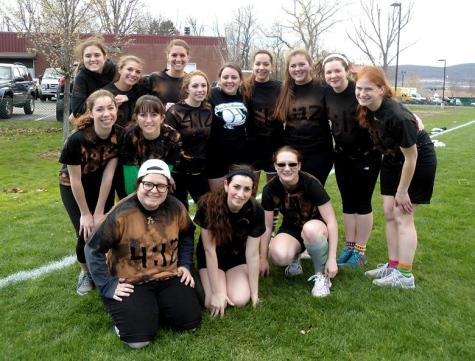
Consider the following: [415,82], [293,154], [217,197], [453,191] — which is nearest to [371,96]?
[293,154]

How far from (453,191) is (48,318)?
7.26 metres

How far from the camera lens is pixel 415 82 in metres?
95.4

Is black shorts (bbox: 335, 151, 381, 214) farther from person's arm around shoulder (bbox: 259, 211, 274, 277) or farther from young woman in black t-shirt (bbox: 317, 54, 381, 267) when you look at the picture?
person's arm around shoulder (bbox: 259, 211, 274, 277)

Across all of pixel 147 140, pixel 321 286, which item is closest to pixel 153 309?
pixel 147 140

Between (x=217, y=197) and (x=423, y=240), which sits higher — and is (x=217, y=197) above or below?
above

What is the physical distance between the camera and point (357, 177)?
15.6 ft

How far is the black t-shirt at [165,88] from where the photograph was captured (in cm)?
491

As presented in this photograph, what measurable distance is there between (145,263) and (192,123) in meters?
1.49

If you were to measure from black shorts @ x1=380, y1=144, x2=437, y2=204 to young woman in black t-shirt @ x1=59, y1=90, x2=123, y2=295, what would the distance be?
240 cm

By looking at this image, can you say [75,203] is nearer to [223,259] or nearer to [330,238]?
[223,259]

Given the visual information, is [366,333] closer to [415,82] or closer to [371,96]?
[371,96]

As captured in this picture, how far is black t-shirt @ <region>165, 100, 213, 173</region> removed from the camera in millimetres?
4559

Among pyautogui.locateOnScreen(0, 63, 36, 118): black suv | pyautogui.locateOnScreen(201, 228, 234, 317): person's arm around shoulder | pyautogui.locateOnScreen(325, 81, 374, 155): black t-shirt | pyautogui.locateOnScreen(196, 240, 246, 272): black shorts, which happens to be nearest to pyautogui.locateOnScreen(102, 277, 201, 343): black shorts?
pyautogui.locateOnScreen(201, 228, 234, 317): person's arm around shoulder

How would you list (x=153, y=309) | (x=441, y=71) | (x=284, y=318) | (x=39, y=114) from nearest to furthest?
(x=153, y=309) → (x=284, y=318) → (x=39, y=114) → (x=441, y=71)
